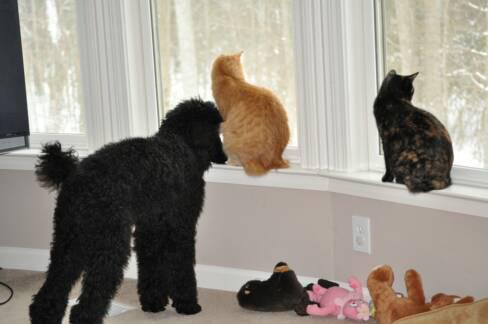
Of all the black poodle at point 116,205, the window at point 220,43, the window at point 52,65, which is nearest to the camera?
the black poodle at point 116,205

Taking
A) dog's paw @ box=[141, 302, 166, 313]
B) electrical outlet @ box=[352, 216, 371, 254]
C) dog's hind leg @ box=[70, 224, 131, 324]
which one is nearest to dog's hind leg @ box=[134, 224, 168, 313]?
dog's paw @ box=[141, 302, 166, 313]

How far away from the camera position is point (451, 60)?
2.27m

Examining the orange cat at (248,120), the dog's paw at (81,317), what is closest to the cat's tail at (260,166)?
the orange cat at (248,120)

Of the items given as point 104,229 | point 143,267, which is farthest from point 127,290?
point 104,229

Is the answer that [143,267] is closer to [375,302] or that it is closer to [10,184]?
[375,302]

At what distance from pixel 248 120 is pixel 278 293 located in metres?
0.64

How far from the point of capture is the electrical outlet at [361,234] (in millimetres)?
2490

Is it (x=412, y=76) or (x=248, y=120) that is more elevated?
(x=412, y=76)

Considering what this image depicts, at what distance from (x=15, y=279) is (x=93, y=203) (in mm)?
1237

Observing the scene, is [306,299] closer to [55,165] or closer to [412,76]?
[412,76]

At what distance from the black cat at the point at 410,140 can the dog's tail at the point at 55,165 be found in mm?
1021

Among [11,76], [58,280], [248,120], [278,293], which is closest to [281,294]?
[278,293]

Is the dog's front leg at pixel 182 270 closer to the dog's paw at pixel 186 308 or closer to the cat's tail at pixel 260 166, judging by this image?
the dog's paw at pixel 186 308

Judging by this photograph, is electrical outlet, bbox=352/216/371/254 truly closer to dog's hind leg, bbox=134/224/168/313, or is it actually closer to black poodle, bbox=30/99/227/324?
black poodle, bbox=30/99/227/324
